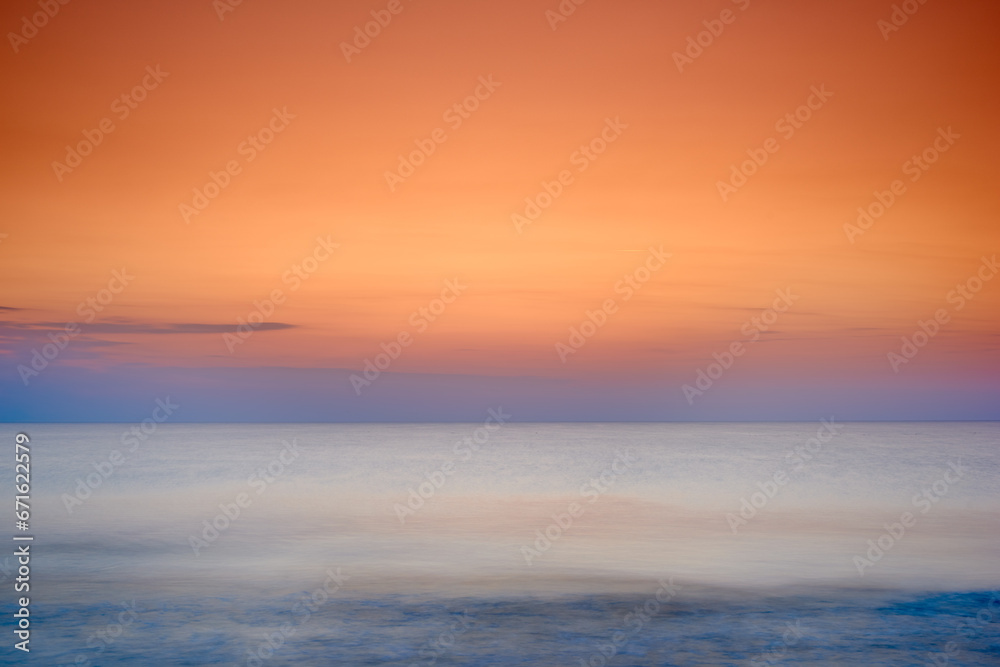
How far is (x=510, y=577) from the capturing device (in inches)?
621

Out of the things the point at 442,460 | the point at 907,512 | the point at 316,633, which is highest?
the point at 442,460

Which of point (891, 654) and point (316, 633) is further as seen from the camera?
point (316, 633)

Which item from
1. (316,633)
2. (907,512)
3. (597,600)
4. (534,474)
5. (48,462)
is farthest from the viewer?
(48,462)

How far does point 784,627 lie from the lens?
39.4ft

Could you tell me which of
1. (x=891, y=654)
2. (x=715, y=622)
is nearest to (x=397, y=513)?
(x=715, y=622)

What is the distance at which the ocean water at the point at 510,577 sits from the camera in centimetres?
1102

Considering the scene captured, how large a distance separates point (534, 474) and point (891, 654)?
37.5 m

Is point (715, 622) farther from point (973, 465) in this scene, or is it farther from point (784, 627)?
point (973, 465)

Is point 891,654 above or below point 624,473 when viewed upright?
below

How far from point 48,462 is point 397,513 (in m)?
39.8

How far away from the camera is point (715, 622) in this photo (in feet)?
40.4

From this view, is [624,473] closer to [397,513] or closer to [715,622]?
[397,513]

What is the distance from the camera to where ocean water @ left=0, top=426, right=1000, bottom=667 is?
11016 millimetres

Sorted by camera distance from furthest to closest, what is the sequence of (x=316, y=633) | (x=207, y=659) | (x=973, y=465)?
(x=973, y=465)
(x=316, y=633)
(x=207, y=659)
